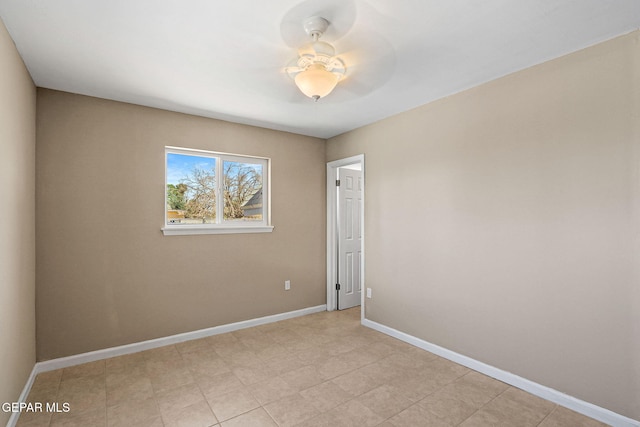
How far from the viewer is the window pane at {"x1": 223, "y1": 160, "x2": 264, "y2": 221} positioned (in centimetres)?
373

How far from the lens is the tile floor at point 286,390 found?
2053 mm

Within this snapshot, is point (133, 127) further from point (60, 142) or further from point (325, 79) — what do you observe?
point (325, 79)

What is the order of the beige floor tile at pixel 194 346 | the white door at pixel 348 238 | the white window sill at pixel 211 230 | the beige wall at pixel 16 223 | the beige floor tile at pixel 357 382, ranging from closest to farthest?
the beige wall at pixel 16 223, the beige floor tile at pixel 357 382, the beige floor tile at pixel 194 346, the white window sill at pixel 211 230, the white door at pixel 348 238

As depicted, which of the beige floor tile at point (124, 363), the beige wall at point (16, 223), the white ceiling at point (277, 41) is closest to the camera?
the white ceiling at point (277, 41)

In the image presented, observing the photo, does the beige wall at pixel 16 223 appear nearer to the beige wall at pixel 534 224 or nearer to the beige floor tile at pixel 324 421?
the beige floor tile at pixel 324 421

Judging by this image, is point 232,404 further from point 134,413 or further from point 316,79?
point 316,79

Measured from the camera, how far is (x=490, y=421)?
2.02 m

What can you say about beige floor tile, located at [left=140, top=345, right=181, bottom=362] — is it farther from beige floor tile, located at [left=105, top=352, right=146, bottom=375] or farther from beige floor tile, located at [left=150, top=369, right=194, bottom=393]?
beige floor tile, located at [left=150, top=369, right=194, bottom=393]

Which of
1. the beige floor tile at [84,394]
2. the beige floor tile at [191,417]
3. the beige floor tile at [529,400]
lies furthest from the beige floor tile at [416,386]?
the beige floor tile at [84,394]

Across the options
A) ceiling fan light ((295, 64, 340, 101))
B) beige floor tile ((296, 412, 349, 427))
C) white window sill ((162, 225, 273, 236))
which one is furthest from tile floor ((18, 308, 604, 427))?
ceiling fan light ((295, 64, 340, 101))

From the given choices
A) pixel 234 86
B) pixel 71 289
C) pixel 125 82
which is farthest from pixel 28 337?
pixel 234 86

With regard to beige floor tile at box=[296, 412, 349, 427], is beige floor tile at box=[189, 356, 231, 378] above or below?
below

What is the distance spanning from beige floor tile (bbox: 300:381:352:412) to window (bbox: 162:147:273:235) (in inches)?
76.8

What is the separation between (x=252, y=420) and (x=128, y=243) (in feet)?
6.67
